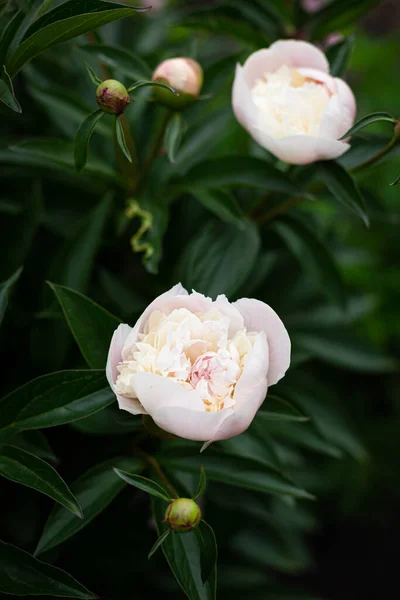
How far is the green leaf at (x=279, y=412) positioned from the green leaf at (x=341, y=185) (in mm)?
224

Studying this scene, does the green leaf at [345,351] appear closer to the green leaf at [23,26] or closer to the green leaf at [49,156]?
the green leaf at [49,156]

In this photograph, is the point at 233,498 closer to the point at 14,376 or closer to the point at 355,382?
the point at 14,376

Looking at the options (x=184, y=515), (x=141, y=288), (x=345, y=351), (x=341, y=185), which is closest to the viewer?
(x=184, y=515)

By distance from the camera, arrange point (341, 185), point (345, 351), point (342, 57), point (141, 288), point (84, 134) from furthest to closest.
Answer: point (345, 351) < point (141, 288) < point (342, 57) < point (341, 185) < point (84, 134)

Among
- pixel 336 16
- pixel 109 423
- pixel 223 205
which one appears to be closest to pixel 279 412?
pixel 109 423

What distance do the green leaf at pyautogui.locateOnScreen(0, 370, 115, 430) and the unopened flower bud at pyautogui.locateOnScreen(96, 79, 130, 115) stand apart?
0.75ft

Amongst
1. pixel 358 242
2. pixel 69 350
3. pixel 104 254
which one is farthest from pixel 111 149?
pixel 358 242

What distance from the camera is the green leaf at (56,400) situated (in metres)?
0.56

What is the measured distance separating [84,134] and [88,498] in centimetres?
34

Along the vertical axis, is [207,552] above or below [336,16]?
below

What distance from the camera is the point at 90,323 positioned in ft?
2.00

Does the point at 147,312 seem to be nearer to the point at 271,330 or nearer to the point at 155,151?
the point at 271,330

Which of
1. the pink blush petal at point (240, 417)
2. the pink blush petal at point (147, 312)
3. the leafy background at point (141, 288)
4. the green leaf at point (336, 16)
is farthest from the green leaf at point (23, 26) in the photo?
the green leaf at point (336, 16)

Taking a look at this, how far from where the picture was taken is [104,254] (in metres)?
0.97
